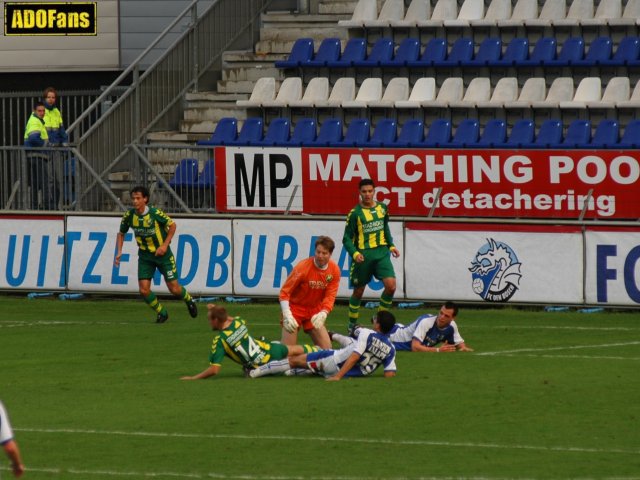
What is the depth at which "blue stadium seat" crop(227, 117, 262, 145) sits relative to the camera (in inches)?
1152

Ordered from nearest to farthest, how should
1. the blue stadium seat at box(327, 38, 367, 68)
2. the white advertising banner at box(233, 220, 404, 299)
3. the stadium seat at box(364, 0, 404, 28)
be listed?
the white advertising banner at box(233, 220, 404, 299)
the blue stadium seat at box(327, 38, 367, 68)
the stadium seat at box(364, 0, 404, 28)

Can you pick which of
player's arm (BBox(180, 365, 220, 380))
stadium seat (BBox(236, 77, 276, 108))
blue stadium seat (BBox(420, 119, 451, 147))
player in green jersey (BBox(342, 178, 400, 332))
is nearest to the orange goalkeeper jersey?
player's arm (BBox(180, 365, 220, 380))

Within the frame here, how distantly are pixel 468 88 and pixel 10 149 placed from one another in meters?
8.75

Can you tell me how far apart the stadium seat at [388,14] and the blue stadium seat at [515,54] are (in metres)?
2.74

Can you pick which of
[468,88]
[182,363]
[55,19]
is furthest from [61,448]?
[55,19]

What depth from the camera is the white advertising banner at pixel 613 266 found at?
22.5m

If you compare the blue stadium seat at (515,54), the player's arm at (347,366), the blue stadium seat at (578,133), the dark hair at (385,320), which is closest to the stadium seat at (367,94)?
the blue stadium seat at (515,54)

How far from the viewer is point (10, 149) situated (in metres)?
26.7

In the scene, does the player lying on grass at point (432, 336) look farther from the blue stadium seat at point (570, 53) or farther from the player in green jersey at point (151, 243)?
the blue stadium seat at point (570, 53)

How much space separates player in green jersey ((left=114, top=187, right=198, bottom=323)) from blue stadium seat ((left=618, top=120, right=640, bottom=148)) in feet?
27.3

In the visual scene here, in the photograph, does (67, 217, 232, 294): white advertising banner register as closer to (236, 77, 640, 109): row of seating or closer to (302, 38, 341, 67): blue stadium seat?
(236, 77, 640, 109): row of seating

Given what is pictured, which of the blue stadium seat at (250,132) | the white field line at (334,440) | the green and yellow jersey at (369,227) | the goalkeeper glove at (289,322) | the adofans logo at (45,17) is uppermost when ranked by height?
the adofans logo at (45,17)

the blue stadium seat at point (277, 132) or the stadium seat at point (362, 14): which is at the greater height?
the stadium seat at point (362, 14)

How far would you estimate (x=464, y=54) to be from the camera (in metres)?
29.8
